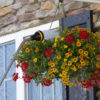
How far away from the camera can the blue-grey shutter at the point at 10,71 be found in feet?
16.4

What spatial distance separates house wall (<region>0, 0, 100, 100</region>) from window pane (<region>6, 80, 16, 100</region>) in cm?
63

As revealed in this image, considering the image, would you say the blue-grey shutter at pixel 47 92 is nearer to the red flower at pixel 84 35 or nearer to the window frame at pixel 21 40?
the window frame at pixel 21 40

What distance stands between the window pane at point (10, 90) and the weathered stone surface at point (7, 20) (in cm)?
73

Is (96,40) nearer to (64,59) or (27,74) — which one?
(64,59)

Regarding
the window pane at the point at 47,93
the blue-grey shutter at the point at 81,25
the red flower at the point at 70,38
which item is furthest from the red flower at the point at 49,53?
the window pane at the point at 47,93

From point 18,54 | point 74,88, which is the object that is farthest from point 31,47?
point 74,88

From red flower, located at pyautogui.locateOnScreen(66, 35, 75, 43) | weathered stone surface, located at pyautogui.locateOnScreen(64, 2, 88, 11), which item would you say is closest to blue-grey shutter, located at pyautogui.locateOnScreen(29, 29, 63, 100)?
weathered stone surface, located at pyautogui.locateOnScreen(64, 2, 88, 11)

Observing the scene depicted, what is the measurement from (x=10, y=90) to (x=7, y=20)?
871 millimetres

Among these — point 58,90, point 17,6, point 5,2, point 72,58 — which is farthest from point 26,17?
point 72,58

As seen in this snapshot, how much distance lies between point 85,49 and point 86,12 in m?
1.07

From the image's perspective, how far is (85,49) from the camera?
10.2 feet

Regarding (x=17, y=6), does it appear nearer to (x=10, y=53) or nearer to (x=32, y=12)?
(x=32, y=12)

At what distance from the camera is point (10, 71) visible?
200 inches

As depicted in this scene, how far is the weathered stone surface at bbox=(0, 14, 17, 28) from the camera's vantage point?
504 cm
